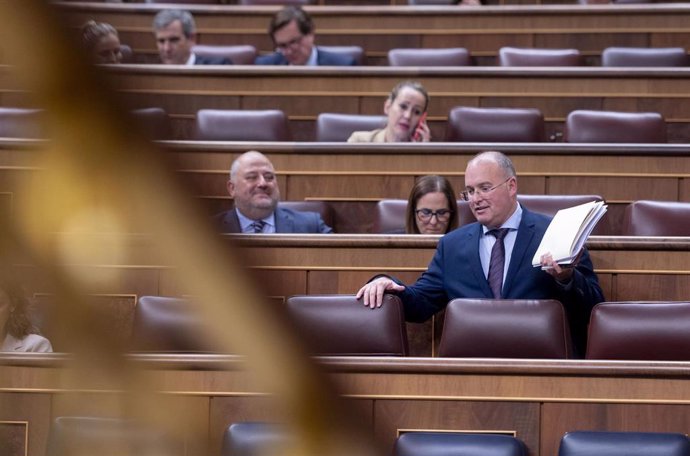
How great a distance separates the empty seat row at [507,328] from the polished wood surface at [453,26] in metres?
1.40

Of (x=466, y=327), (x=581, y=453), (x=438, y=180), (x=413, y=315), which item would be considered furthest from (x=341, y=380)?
(x=438, y=180)

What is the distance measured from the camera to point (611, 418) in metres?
1.06

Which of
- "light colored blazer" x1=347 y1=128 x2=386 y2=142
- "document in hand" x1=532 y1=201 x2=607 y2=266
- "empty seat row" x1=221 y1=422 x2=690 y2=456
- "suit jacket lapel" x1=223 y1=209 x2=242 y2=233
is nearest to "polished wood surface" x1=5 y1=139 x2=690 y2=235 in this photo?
"light colored blazer" x1=347 y1=128 x2=386 y2=142

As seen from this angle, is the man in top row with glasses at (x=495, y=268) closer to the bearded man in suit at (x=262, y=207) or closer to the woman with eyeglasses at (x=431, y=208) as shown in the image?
the woman with eyeglasses at (x=431, y=208)

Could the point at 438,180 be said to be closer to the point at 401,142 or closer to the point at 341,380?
the point at 401,142

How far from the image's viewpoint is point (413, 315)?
135cm

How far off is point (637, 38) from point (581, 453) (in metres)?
1.72

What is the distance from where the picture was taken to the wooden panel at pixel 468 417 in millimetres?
1061

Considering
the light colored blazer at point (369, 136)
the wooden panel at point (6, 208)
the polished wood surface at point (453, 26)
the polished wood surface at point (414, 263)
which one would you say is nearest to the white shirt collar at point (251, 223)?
the polished wood surface at point (414, 263)

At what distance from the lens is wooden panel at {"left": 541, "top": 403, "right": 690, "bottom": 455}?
1060 millimetres

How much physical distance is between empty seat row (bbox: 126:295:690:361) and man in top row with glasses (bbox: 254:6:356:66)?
115 cm

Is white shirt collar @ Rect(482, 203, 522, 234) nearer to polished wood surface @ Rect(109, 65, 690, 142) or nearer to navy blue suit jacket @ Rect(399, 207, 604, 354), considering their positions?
navy blue suit jacket @ Rect(399, 207, 604, 354)

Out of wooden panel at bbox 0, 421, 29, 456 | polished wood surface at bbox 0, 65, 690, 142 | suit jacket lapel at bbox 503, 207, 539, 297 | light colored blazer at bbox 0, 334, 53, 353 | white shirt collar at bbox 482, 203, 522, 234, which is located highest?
polished wood surface at bbox 0, 65, 690, 142

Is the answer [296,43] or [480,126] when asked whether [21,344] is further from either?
[296,43]
